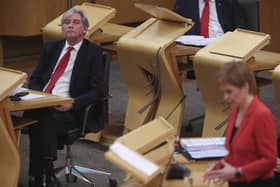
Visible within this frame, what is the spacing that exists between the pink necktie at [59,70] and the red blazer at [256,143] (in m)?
2.47

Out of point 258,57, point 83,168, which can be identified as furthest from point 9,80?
point 258,57

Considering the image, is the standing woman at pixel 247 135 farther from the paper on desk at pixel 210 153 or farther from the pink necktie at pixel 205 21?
the pink necktie at pixel 205 21

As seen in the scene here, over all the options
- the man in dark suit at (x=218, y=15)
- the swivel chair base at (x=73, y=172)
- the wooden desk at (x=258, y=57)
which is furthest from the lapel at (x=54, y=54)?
the man in dark suit at (x=218, y=15)

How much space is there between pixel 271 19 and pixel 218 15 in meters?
3.01

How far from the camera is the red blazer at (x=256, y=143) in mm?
3307

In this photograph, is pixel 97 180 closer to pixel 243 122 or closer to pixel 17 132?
pixel 17 132

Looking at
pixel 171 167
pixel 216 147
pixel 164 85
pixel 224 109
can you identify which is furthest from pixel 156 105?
pixel 171 167

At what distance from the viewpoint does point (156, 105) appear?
6.38 meters

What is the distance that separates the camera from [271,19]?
32.1 feet

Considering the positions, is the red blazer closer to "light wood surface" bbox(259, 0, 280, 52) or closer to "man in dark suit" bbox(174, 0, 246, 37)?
"man in dark suit" bbox(174, 0, 246, 37)

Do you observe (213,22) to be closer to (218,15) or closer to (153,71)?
(218,15)

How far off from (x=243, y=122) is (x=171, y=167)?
437 millimetres

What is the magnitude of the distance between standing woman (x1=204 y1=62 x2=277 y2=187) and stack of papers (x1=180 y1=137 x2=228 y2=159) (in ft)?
1.65

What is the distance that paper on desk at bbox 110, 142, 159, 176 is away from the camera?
3.15 m
